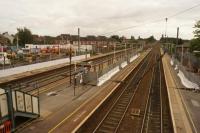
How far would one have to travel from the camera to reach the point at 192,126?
1591cm

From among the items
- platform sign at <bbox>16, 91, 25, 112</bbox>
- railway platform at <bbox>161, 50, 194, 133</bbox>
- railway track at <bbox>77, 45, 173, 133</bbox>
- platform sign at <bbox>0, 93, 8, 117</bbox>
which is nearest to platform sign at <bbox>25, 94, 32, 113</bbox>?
platform sign at <bbox>16, 91, 25, 112</bbox>

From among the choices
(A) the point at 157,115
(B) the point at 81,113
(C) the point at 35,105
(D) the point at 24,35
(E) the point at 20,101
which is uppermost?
(D) the point at 24,35

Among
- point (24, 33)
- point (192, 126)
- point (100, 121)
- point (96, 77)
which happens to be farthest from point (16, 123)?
point (24, 33)

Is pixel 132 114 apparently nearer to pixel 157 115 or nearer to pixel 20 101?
pixel 157 115

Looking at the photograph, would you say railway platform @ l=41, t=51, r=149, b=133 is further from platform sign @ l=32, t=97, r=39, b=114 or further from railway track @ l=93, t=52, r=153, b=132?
platform sign @ l=32, t=97, r=39, b=114

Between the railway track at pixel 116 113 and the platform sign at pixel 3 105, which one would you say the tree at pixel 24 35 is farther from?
the platform sign at pixel 3 105

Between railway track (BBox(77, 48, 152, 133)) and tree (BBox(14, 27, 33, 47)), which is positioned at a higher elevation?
tree (BBox(14, 27, 33, 47))

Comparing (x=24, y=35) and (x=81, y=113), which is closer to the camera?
(x=81, y=113)

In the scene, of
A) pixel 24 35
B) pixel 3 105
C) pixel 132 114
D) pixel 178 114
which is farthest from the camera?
pixel 24 35

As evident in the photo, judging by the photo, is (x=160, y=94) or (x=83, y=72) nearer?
(x=160, y=94)

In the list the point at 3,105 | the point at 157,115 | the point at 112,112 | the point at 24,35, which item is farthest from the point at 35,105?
the point at 24,35

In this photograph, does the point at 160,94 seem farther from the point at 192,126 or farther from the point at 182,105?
the point at 192,126

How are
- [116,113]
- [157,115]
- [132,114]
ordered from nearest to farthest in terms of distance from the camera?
[132,114], [157,115], [116,113]

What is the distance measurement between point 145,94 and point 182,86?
6.81 m
